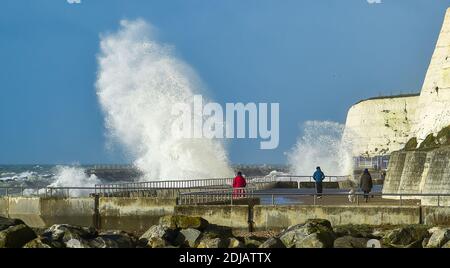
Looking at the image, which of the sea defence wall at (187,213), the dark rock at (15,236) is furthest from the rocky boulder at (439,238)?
the dark rock at (15,236)

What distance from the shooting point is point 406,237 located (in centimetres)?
2256

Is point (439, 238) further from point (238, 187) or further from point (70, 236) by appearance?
point (238, 187)

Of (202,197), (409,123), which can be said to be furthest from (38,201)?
(409,123)

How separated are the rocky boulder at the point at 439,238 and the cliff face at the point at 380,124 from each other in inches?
3412

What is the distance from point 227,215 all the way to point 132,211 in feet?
12.0

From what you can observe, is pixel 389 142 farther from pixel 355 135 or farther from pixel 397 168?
pixel 397 168

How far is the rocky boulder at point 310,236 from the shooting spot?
2150cm

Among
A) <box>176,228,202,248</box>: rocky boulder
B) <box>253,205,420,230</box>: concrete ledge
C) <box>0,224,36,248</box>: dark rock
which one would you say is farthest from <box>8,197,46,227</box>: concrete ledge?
<box>176,228,202,248</box>: rocky boulder

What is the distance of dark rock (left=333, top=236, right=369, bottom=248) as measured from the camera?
21.7 meters

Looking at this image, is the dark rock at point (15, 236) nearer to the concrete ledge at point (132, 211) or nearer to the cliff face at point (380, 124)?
the concrete ledge at point (132, 211)

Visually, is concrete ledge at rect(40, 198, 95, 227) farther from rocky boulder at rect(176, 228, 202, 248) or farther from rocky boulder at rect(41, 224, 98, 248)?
rocky boulder at rect(176, 228, 202, 248)
